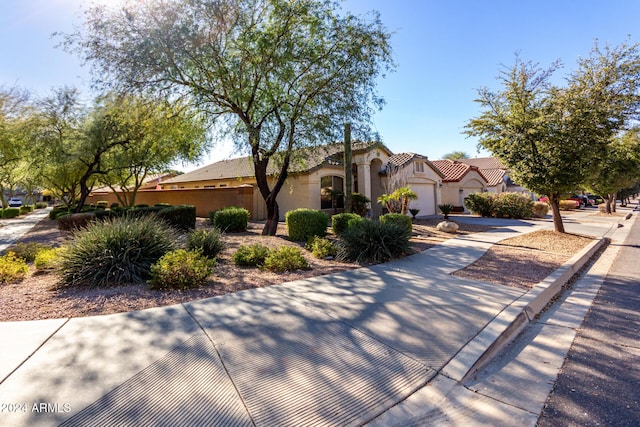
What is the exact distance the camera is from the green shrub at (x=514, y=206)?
20609 mm

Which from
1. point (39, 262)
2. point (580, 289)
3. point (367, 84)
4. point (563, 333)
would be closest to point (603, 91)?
point (367, 84)

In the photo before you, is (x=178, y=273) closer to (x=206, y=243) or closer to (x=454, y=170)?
(x=206, y=243)

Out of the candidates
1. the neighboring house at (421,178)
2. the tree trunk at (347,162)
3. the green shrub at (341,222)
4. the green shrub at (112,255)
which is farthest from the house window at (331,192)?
the green shrub at (112,255)

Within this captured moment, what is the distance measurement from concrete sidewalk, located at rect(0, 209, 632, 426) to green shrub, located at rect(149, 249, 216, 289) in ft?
2.89

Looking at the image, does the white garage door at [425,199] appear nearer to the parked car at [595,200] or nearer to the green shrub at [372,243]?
the green shrub at [372,243]

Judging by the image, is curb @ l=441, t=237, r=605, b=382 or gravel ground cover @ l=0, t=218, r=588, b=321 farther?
gravel ground cover @ l=0, t=218, r=588, b=321

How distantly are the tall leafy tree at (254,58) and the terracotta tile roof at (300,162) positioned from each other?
26.9 inches

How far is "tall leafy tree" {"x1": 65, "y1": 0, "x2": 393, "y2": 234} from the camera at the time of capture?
343 inches

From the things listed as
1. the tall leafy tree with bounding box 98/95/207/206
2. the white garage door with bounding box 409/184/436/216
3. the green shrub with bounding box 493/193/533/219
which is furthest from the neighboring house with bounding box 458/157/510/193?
the tall leafy tree with bounding box 98/95/207/206

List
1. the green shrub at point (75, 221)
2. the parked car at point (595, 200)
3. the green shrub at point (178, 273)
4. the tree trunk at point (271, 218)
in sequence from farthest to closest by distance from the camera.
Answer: the parked car at point (595, 200), the green shrub at point (75, 221), the tree trunk at point (271, 218), the green shrub at point (178, 273)

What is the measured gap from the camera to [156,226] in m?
7.39

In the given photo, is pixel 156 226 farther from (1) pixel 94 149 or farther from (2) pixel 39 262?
(1) pixel 94 149

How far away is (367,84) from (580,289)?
8.06m

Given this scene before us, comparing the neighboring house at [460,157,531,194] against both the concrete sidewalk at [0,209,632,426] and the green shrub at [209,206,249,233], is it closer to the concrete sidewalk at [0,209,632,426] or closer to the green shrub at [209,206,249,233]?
the green shrub at [209,206,249,233]
